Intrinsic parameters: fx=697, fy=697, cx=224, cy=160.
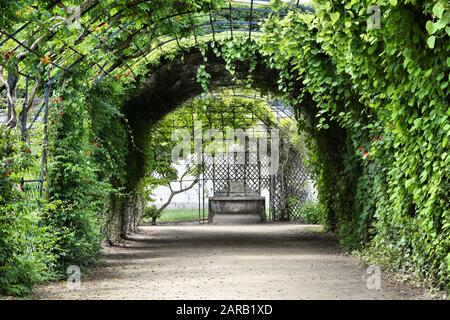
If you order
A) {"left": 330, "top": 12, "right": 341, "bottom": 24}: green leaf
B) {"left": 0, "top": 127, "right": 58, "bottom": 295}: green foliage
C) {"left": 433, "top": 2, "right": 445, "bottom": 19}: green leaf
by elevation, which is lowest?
{"left": 0, "top": 127, "right": 58, "bottom": 295}: green foliage

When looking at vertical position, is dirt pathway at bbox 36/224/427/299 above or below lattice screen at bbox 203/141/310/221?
below

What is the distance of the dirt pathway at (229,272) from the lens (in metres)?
7.00

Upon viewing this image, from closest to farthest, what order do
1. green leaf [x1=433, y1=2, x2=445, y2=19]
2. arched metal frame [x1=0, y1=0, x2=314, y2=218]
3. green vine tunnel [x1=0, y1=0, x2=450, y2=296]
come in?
green leaf [x1=433, y1=2, x2=445, y2=19] → green vine tunnel [x1=0, y1=0, x2=450, y2=296] → arched metal frame [x1=0, y1=0, x2=314, y2=218]

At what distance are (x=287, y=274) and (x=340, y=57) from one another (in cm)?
276

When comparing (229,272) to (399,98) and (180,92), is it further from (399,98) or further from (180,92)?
(180,92)

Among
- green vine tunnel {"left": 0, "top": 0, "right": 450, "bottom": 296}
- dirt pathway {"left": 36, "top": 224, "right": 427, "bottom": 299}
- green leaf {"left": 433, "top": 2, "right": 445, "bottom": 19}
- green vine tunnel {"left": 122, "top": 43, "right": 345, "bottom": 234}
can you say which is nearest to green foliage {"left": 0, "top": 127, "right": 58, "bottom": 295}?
dirt pathway {"left": 36, "top": 224, "right": 427, "bottom": 299}

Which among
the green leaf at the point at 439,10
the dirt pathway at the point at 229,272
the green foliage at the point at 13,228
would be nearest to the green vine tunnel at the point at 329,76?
the green leaf at the point at 439,10

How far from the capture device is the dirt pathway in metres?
7.00

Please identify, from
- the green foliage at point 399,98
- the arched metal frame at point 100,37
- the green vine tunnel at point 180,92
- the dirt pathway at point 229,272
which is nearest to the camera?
the green foliage at point 399,98

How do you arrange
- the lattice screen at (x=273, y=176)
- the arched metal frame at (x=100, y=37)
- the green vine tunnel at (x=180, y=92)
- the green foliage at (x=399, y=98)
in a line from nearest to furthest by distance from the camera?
1. the green foliage at (x=399, y=98)
2. the arched metal frame at (x=100, y=37)
3. the green vine tunnel at (x=180, y=92)
4. the lattice screen at (x=273, y=176)

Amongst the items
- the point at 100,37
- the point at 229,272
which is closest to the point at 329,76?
the point at 229,272

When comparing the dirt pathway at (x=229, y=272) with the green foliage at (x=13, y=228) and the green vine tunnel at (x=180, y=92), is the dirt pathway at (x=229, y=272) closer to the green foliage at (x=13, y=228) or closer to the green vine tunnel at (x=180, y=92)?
the green foliage at (x=13, y=228)

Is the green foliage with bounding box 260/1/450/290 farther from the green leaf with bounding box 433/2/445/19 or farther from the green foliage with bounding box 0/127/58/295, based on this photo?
the green foliage with bounding box 0/127/58/295
